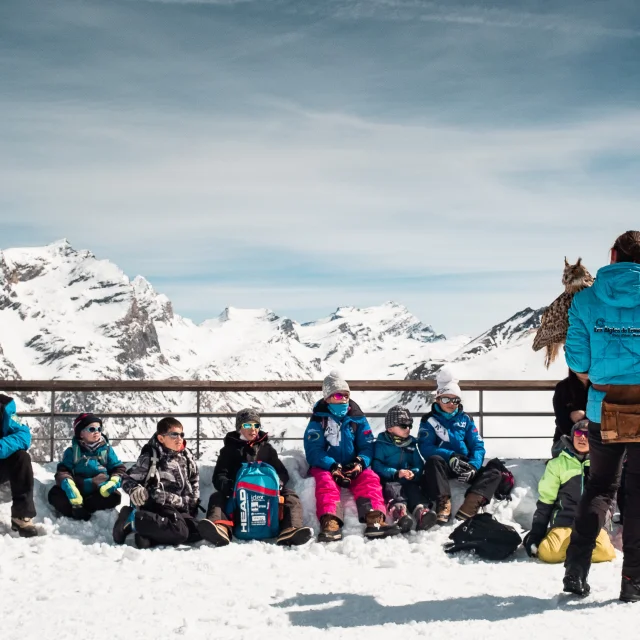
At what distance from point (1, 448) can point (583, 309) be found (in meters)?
4.87

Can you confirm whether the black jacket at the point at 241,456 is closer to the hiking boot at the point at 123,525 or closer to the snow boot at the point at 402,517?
the hiking boot at the point at 123,525

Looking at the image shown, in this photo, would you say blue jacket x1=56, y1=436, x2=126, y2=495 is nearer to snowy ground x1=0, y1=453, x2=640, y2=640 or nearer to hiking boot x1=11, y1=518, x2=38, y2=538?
snowy ground x1=0, y1=453, x2=640, y2=640

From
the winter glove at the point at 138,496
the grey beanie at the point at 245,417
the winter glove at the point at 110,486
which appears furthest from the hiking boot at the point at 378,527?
the winter glove at the point at 110,486

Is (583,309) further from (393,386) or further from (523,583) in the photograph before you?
(393,386)

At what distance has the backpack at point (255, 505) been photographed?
674cm

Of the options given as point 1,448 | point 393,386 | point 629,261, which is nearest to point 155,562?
point 1,448

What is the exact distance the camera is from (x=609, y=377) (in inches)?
191

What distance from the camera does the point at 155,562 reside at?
20.0 ft

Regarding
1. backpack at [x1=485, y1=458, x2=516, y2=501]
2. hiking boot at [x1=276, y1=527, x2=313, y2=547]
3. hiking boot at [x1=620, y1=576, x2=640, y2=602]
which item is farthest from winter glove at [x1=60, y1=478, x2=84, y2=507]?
hiking boot at [x1=620, y1=576, x2=640, y2=602]

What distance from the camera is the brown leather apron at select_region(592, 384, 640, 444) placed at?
4.65 m

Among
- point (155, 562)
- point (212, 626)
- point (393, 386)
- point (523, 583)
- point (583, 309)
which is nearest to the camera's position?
point (212, 626)

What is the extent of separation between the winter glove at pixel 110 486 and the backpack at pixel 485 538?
114 inches

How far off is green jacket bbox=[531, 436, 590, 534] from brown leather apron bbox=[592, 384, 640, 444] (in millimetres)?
1766

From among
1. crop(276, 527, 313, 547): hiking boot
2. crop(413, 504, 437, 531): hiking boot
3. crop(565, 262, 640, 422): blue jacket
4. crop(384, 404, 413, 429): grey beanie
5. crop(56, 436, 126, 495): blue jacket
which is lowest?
crop(276, 527, 313, 547): hiking boot
